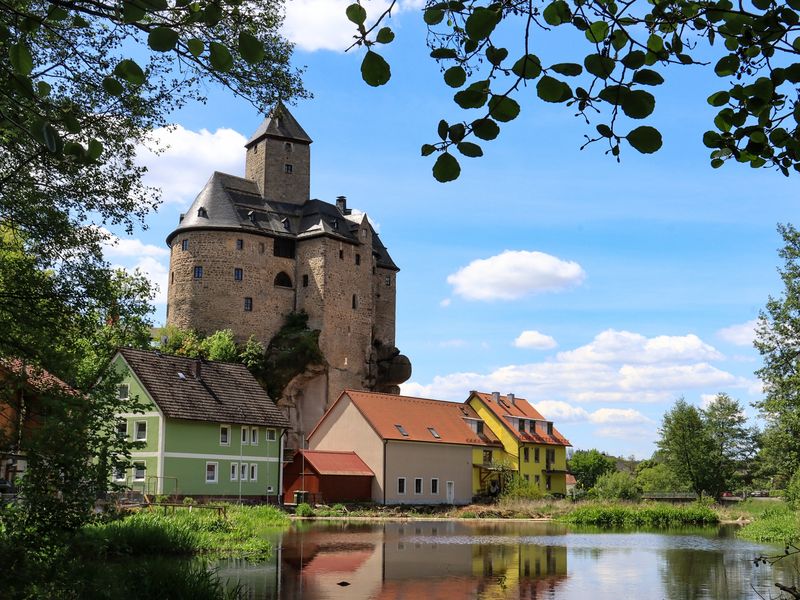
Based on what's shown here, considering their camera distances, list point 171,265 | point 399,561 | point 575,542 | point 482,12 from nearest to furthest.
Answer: point 482,12 → point 399,561 → point 575,542 → point 171,265

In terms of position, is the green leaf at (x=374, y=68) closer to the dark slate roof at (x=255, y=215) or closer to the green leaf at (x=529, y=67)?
the green leaf at (x=529, y=67)

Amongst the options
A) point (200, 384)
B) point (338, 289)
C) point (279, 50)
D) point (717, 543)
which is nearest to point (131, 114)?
point (279, 50)

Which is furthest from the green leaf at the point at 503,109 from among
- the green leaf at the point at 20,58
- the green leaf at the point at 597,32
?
the green leaf at the point at 20,58

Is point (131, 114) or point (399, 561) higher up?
point (131, 114)

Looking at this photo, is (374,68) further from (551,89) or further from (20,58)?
(20,58)

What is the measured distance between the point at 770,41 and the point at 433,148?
2.12 m

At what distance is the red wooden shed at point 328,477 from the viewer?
46.5 metres

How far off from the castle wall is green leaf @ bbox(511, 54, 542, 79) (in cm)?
6260

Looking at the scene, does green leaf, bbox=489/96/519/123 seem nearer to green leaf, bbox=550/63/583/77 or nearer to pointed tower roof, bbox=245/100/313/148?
green leaf, bbox=550/63/583/77

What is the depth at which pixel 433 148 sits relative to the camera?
3.85 m

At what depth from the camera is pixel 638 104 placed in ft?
11.8

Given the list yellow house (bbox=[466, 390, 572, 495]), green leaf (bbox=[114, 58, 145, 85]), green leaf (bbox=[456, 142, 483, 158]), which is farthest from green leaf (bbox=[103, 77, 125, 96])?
yellow house (bbox=[466, 390, 572, 495])

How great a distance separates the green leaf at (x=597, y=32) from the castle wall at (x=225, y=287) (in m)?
62.4

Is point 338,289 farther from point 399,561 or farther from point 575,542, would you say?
point 399,561
